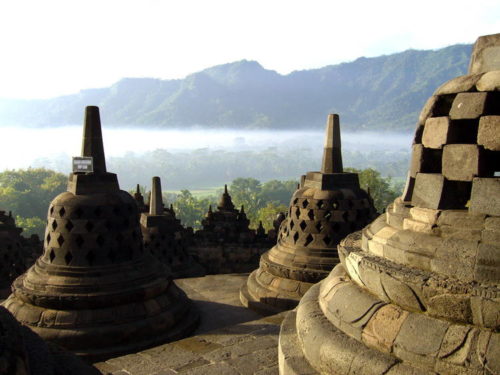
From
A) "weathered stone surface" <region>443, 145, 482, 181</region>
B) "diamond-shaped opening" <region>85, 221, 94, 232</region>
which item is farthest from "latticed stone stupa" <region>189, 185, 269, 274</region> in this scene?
"weathered stone surface" <region>443, 145, 482, 181</region>

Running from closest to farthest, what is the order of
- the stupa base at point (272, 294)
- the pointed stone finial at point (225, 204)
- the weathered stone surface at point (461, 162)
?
the weathered stone surface at point (461, 162)
the stupa base at point (272, 294)
the pointed stone finial at point (225, 204)

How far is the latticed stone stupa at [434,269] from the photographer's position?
2.82 metres

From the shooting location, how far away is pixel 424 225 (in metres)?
3.36

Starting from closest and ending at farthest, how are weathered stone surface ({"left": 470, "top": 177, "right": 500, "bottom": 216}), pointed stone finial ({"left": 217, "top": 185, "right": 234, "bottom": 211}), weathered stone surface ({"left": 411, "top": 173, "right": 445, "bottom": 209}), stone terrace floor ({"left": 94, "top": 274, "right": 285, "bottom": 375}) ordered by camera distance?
weathered stone surface ({"left": 470, "top": 177, "right": 500, "bottom": 216}) → weathered stone surface ({"left": 411, "top": 173, "right": 445, "bottom": 209}) → stone terrace floor ({"left": 94, "top": 274, "right": 285, "bottom": 375}) → pointed stone finial ({"left": 217, "top": 185, "right": 234, "bottom": 211})

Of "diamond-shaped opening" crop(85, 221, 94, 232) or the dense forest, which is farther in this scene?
the dense forest

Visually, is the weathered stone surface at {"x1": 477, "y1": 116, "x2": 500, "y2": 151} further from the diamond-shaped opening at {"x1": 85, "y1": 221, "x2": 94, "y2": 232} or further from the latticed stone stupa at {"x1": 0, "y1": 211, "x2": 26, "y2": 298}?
the latticed stone stupa at {"x1": 0, "y1": 211, "x2": 26, "y2": 298}

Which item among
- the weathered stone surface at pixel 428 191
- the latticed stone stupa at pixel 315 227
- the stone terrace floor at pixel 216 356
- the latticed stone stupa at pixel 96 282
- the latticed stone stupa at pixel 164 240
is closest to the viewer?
the weathered stone surface at pixel 428 191

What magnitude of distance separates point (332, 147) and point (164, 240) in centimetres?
601

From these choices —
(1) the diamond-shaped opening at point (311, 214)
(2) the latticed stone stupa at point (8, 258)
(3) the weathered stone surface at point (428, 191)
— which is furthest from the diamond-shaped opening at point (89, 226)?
(3) the weathered stone surface at point (428, 191)

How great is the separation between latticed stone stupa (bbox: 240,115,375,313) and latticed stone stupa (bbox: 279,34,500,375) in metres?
5.56

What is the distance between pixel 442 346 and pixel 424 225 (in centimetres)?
89

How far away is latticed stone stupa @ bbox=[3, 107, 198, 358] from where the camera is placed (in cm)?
759

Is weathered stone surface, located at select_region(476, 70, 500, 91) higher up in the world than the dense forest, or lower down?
higher up

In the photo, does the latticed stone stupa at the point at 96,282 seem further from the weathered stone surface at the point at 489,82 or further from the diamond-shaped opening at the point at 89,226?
the weathered stone surface at the point at 489,82
